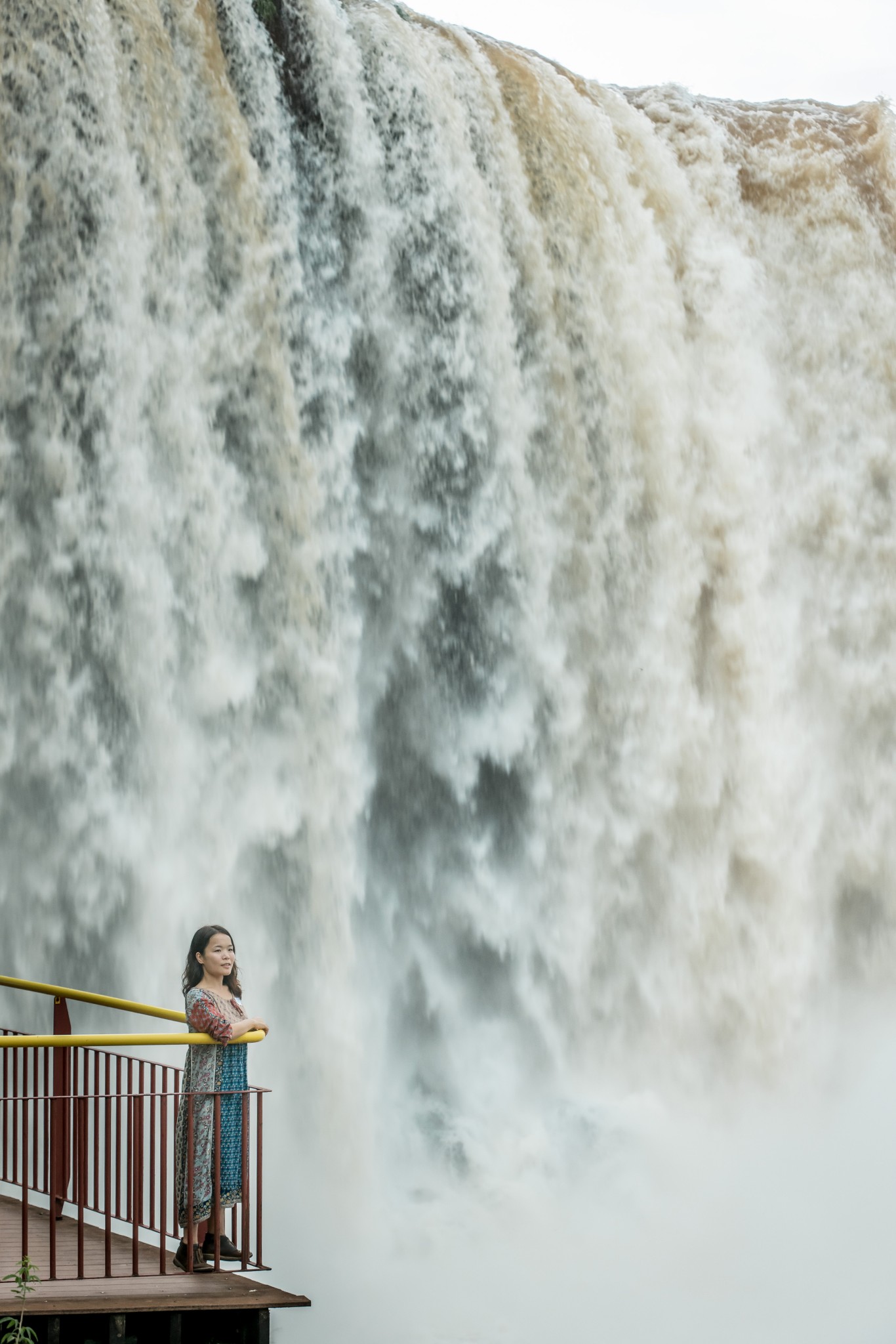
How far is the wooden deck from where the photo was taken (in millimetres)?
4902

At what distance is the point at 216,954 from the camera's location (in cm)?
532

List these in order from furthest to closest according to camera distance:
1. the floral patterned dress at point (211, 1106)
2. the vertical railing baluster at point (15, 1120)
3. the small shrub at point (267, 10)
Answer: the small shrub at point (267, 10), the vertical railing baluster at point (15, 1120), the floral patterned dress at point (211, 1106)

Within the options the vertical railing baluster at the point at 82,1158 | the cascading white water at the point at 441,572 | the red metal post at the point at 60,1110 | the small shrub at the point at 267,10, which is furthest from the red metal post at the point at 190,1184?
the small shrub at the point at 267,10

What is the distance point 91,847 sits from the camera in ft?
27.8

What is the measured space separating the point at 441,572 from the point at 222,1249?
5223 millimetres

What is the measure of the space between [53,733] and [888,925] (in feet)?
22.1

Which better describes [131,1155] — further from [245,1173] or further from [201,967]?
[201,967]

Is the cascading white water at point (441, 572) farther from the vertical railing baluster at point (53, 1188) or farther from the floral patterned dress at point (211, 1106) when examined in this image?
the floral patterned dress at point (211, 1106)

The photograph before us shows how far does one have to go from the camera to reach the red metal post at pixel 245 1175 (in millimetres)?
5305

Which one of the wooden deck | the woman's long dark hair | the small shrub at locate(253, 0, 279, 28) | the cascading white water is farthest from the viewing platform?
the small shrub at locate(253, 0, 279, 28)

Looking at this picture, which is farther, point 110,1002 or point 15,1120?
point 110,1002

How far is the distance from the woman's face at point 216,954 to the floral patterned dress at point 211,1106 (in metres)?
0.10

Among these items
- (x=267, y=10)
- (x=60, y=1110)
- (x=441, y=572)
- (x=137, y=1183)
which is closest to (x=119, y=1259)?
(x=137, y=1183)

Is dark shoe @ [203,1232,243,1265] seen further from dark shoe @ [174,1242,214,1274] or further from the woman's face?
the woman's face
